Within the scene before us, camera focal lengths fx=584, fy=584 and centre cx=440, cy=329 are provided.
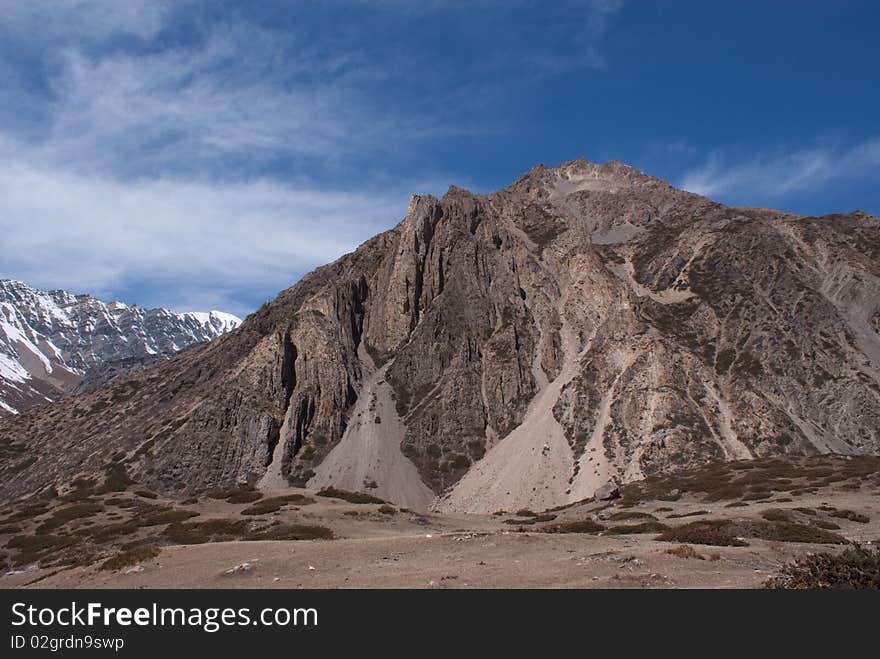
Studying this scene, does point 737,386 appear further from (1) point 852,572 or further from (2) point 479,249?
(1) point 852,572

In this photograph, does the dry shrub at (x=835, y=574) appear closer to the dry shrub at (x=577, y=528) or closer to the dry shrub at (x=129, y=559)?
the dry shrub at (x=577, y=528)

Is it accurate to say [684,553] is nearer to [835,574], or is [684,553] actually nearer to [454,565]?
[835,574]

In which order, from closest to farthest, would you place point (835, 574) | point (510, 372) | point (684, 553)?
point (835, 574)
point (684, 553)
point (510, 372)

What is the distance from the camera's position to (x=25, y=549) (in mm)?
36500

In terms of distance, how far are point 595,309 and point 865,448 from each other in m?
54.7

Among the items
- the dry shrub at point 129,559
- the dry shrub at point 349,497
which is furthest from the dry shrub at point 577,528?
the dry shrub at point 129,559

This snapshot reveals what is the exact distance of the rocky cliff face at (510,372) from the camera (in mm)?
93562

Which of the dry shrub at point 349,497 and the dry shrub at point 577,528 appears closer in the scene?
the dry shrub at point 577,528

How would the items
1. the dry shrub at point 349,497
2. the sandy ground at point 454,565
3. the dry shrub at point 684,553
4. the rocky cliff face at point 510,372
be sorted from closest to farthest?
the sandy ground at point 454,565, the dry shrub at point 684,553, the dry shrub at point 349,497, the rocky cliff face at point 510,372

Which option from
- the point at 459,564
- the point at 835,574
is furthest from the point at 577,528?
the point at 835,574

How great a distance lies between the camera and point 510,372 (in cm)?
12000

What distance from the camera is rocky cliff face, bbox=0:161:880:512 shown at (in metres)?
93.6

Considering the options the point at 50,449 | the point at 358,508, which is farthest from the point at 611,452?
the point at 50,449

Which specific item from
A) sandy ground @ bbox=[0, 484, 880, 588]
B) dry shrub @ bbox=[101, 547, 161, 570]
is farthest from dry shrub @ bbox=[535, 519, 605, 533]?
dry shrub @ bbox=[101, 547, 161, 570]
